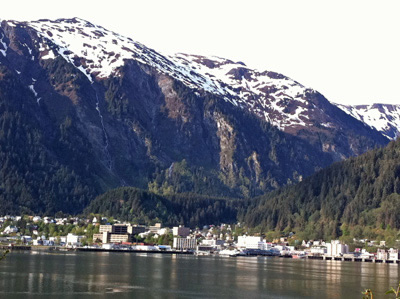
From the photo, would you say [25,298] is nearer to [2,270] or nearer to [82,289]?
[82,289]

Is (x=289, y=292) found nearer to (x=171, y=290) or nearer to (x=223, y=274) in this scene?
(x=171, y=290)

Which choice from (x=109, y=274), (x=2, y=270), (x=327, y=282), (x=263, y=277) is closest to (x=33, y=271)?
(x=2, y=270)

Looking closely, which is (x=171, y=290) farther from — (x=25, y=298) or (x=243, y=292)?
(x=25, y=298)

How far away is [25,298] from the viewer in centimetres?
8994

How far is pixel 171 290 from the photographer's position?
10681 cm

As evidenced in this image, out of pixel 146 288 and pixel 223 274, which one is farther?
pixel 223 274

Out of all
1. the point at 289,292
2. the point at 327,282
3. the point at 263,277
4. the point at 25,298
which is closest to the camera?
the point at 25,298

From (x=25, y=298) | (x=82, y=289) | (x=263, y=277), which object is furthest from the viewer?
(x=263, y=277)

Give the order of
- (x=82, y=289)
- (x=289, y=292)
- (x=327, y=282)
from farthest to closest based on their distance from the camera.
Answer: (x=327, y=282), (x=289, y=292), (x=82, y=289)

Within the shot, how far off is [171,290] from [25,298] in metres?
23.9

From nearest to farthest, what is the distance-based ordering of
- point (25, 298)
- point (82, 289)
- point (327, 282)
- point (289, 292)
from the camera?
1. point (25, 298)
2. point (82, 289)
3. point (289, 292)
4. point (327, 282)

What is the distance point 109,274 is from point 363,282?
1756 inches

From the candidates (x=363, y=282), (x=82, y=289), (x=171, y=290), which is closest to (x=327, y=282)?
(x=363, y=282)

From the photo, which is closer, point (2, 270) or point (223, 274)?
point (2, 270)
